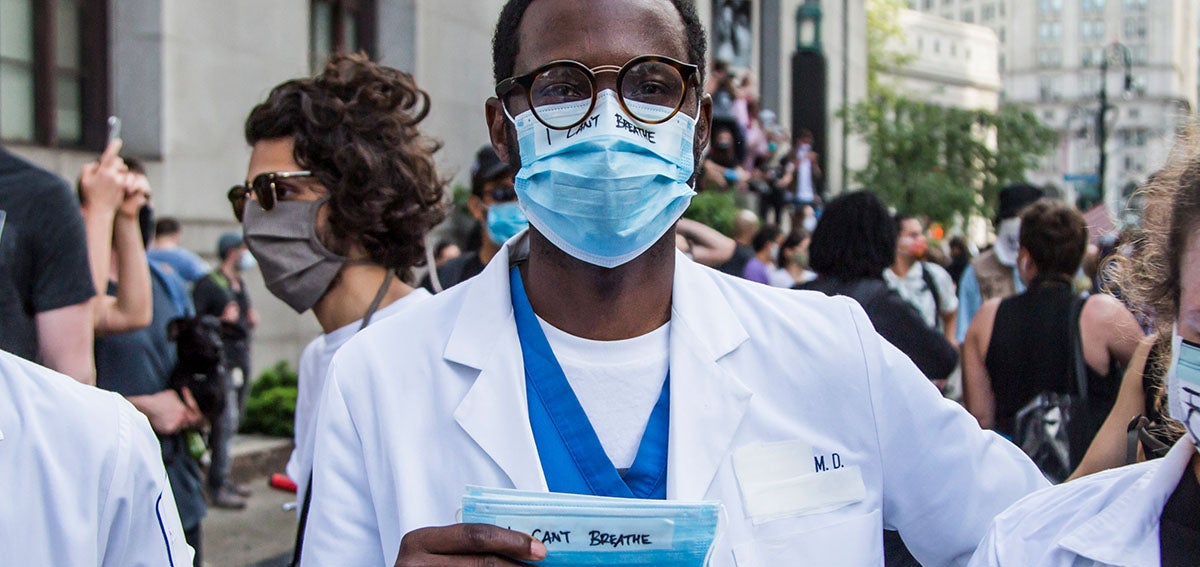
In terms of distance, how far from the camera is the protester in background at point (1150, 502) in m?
1.80

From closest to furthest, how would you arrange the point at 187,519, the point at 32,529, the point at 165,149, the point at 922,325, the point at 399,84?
the point at 32,529
the point at 399,84
the point at 187,519
the point at 922,325
the point at 165,149

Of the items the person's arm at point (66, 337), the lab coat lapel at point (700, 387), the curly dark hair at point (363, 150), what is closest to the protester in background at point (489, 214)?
the curly dark hair at point (363, 150)

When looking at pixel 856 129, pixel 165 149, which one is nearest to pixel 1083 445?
pixel 165 149

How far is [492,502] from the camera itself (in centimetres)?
164

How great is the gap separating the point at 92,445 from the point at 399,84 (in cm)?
172

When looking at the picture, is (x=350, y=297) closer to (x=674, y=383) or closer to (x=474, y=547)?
(x=674, y=383)

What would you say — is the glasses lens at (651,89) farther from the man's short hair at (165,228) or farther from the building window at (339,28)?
the building window at (339,28)

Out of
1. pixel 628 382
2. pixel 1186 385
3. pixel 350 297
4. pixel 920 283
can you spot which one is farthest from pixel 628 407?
pixel 920 283

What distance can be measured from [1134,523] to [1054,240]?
375cm

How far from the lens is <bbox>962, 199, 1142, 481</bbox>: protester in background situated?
463 cm

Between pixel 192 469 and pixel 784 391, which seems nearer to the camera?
pixel 784 391

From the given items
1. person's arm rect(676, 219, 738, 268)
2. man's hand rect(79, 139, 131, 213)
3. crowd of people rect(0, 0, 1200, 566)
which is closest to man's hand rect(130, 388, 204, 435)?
man's hand rect(79, 139, 131, 213)

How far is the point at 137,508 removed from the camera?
1725 mm

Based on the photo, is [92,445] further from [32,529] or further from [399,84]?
[399,84]
